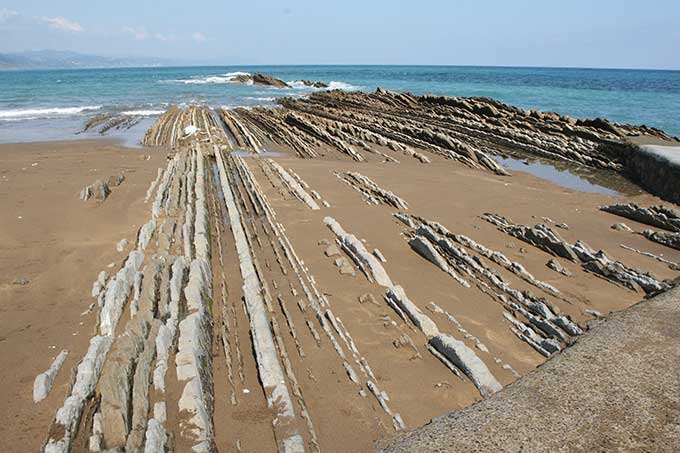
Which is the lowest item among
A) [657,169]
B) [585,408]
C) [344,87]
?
[585,408]

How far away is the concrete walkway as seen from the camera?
12.9ft

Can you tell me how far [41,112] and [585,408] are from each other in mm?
46545

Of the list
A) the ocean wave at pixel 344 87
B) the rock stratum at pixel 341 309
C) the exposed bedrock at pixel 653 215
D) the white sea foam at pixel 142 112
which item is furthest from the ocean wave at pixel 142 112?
the ocean wave at pixel 344 87

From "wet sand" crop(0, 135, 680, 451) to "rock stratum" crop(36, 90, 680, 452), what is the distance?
1.5 inches

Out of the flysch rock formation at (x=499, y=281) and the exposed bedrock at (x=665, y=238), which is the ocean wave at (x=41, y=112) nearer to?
the flysch rock formation at (x=499, y=281)

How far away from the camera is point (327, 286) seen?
799 centimetres

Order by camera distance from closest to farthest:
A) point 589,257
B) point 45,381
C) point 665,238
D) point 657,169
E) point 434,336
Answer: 1. point 45,381
2. point 434,336
3. point 589,257
4. point 665,238
5. point 657,169

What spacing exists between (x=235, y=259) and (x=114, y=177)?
8464 millimetres

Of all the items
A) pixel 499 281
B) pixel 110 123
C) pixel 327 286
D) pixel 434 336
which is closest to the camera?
pixel 434 336

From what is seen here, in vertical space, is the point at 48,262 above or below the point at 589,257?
below

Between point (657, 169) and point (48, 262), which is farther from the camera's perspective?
point (657, 169)

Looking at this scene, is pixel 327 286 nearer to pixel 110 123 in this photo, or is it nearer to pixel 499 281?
pixel 499 281

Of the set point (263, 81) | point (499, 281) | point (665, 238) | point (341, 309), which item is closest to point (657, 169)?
point (665, 238)

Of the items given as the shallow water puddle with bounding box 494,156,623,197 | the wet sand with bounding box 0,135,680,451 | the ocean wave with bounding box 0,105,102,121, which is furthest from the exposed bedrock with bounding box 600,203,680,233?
the ocean wave with bounding box 0,105,102,121
